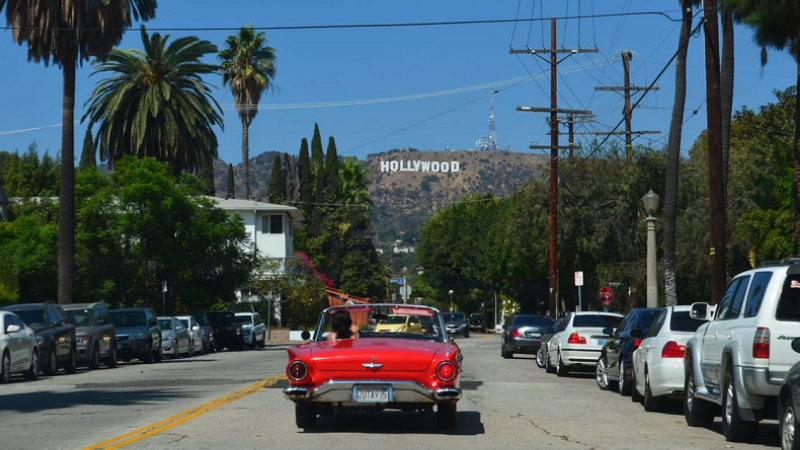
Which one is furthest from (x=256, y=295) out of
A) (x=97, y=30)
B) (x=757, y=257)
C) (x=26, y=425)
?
(x=26, y=425)

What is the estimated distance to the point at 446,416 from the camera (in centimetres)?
1328

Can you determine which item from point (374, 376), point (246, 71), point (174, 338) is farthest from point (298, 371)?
point (246, 71)

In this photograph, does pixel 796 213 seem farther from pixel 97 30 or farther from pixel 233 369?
pixel 97 30

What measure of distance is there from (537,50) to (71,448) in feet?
136

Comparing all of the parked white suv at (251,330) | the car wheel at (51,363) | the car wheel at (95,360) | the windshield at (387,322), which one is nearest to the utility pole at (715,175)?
the windshield at (387,322)

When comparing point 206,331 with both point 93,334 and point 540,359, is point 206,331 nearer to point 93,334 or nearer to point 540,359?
point 93,334

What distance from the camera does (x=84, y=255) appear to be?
4653cm

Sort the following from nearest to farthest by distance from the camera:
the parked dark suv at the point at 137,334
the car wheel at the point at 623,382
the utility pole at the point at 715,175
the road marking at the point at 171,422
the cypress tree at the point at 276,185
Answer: the road marking at the point at 171,422, the car wheel at the point at 623,382, the utility pole at the point at 715,175, the parked dark suv at the point at 137,334, the cypress tree at the point at 276,185

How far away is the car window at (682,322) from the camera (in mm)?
17188

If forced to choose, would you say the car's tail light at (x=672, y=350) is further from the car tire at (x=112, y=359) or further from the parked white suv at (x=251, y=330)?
the parked white suv at (x=251, y=330)

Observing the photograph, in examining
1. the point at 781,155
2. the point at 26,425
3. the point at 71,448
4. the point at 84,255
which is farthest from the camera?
the point at 84,255

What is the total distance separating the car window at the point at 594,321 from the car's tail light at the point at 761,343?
14888mm

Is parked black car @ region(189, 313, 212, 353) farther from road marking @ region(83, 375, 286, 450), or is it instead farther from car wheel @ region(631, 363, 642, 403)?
car wheel @ region(631, 363, 642, 403)

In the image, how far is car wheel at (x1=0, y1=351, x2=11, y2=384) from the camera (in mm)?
23906
